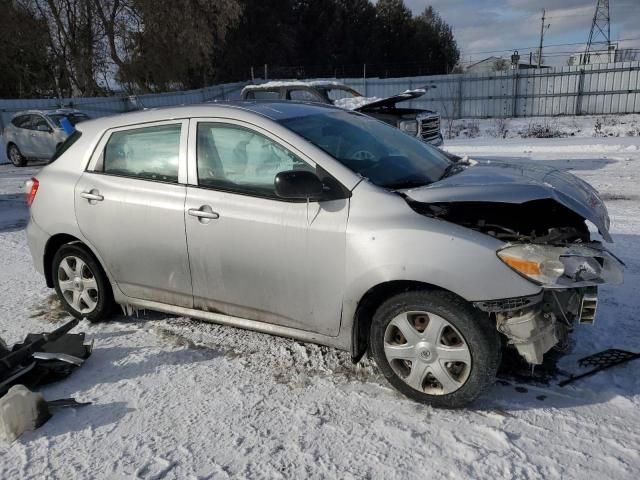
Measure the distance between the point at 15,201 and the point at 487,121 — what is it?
19872 mm

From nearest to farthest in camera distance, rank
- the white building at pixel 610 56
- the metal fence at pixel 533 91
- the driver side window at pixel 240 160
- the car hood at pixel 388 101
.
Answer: the driver side window at pixel 240 160, the car hood at pixel 388 101, the metal fence at pixel 533 91, the white building at pixel 610 56

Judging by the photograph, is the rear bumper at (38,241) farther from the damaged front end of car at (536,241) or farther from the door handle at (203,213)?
the damaged front end of car at (536,241)

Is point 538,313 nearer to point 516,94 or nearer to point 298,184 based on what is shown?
point 298,184

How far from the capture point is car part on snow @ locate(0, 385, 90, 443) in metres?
2.92

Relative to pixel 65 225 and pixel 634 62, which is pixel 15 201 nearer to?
pixel 65 225

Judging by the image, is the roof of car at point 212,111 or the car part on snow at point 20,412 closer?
the car part on snow at point 20,412

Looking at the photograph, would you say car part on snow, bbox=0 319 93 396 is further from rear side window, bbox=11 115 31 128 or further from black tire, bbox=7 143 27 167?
black tire, bbox=7 143 27 167

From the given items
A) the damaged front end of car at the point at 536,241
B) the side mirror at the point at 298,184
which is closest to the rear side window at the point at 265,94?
the damaged front end of car at the point at 536,241

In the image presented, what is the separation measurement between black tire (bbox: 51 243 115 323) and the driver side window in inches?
51.0

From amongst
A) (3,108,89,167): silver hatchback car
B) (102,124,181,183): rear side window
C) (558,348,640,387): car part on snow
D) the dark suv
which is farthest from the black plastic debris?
(3,108,89,167): silver hatchback car

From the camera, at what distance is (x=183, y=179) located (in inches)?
145

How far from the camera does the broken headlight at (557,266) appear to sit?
2.71 metres

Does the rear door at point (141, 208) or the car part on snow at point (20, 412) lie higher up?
the rear door at point (141, 208)

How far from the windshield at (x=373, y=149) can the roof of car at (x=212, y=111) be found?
11cm
